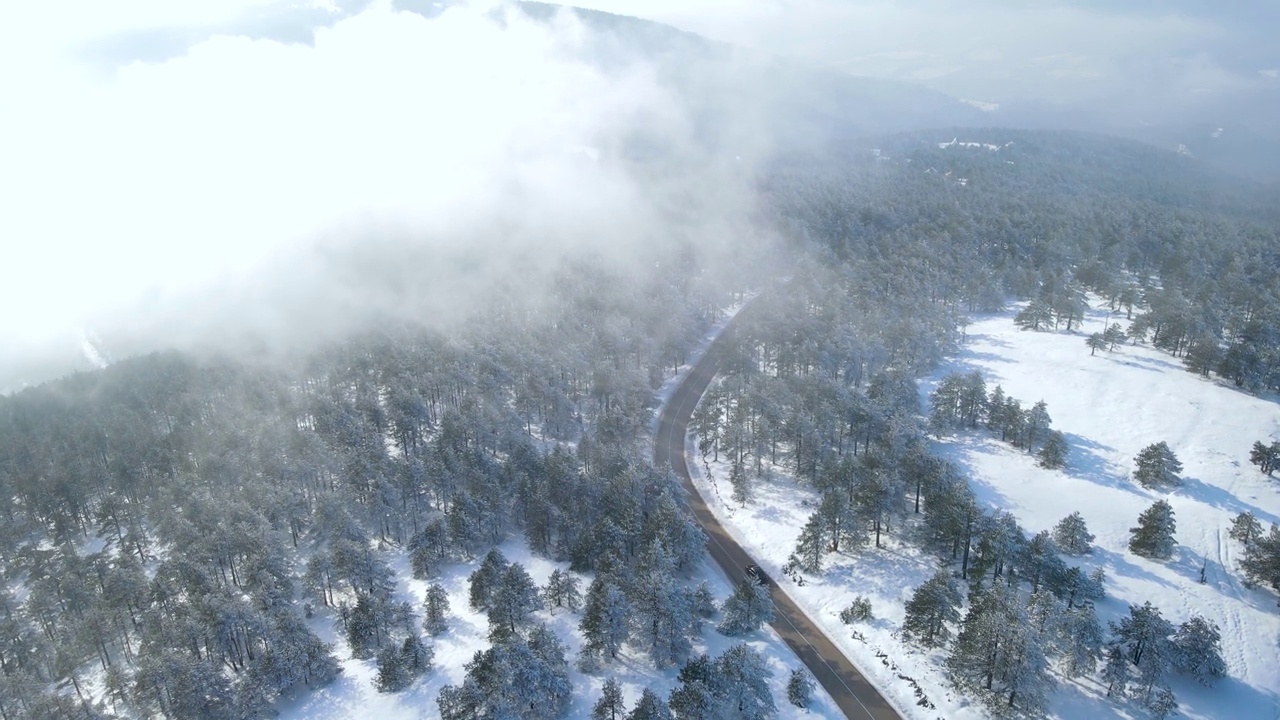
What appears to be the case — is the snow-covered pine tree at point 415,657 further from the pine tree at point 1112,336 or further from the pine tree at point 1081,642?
the pine tree at point 1112,336

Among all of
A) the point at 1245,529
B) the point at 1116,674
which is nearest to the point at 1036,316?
the point at 1245,529

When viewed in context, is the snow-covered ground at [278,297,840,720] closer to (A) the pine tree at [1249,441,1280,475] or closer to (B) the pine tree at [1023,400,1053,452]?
(B) the pine tree at [1023,400,1053,452]

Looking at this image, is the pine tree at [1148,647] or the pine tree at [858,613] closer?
the pine tree at [1148,647]

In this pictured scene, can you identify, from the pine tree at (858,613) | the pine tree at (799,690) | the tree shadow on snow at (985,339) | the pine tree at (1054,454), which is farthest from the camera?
the tree shadow on snow at (985,339)

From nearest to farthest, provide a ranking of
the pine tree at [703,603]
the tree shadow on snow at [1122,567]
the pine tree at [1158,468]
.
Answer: the pine tree at [703,603] < the tree shadow on snow at [1122,567] < the pine tree at [1158,468]

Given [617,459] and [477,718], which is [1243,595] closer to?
[617,459]

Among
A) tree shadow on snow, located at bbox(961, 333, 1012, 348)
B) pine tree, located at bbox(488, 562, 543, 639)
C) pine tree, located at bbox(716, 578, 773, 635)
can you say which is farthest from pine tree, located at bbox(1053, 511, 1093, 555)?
tree shadow on snow, located at bbox(961, 333, 1012, 348)

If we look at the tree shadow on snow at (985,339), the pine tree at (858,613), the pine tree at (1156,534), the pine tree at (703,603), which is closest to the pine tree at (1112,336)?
the tree shadow on snow at (985,339)
